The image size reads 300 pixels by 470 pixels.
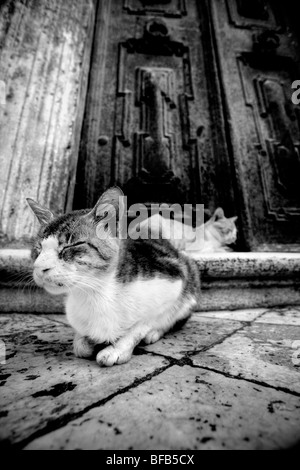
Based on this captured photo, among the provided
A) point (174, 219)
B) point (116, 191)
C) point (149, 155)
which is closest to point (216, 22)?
point (149, 155)

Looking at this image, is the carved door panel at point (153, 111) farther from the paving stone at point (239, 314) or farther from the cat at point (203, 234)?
the paving stone at point (239, 314)

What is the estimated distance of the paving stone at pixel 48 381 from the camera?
0.51m

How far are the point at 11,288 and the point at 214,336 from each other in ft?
4.13

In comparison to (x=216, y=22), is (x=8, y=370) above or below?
below

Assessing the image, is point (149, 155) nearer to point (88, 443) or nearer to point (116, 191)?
point (116, 191)

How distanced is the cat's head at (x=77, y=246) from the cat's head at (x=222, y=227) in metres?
1.56

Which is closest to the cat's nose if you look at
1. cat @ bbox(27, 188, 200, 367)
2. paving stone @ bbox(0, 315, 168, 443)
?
cat @ bbox(27, 188, 200, 367)

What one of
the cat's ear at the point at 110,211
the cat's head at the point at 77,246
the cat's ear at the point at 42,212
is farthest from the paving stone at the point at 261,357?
the cat's ear at the point at 42,212

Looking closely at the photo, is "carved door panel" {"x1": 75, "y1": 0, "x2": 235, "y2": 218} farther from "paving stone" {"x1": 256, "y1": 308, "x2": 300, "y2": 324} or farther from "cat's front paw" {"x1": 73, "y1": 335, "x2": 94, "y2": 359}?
"cat's front paw" {"x1": 73, "y1": 335, "x2": 94, "y2": 359}

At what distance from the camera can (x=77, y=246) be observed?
892 mm

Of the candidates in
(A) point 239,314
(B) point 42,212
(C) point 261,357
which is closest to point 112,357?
(C) point 261,357

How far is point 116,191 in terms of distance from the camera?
95 centimetres

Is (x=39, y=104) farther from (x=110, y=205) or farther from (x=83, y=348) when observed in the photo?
(x=83, y=348)

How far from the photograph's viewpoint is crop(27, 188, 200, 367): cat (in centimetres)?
82
